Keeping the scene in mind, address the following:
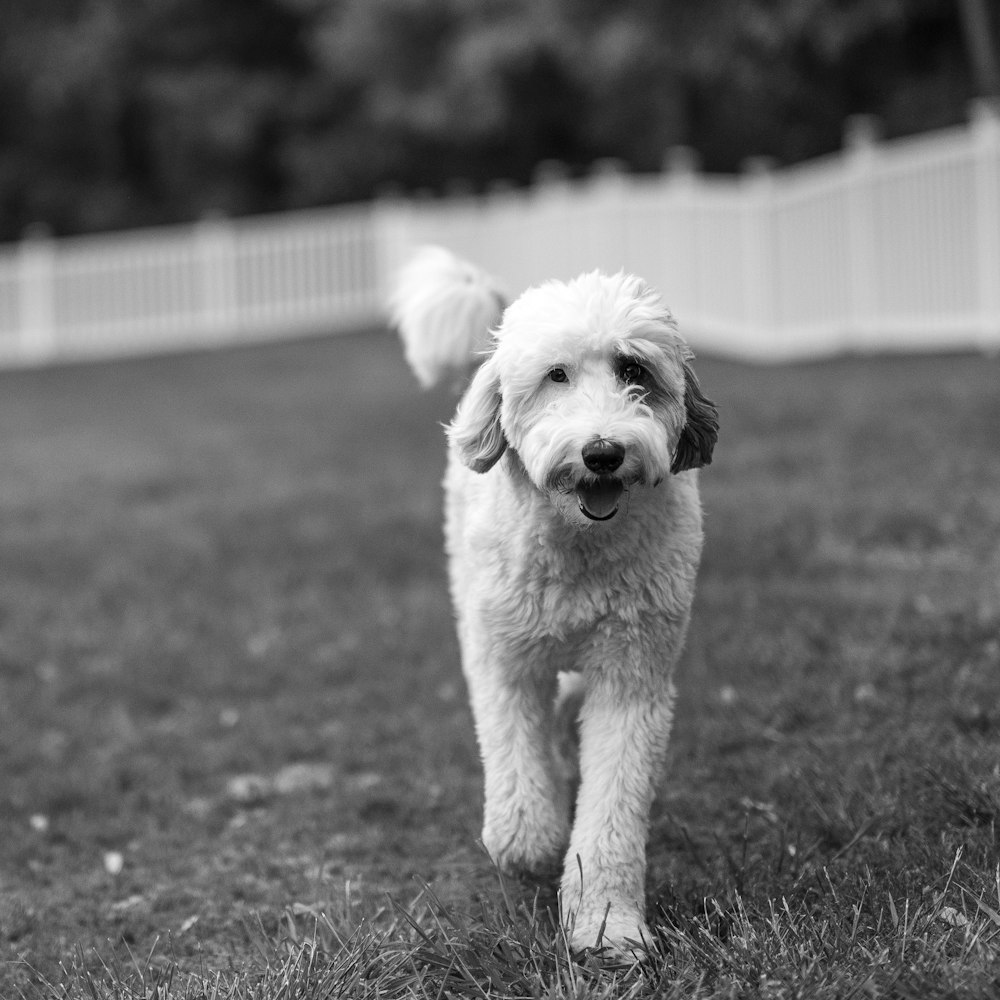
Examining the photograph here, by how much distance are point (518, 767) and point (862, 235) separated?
10019mm

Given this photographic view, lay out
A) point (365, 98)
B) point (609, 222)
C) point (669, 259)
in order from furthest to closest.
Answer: point (365, 98), point (609, 222), point (669, 259)

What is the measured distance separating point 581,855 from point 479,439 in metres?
1.05

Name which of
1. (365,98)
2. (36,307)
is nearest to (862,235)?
(36,307)

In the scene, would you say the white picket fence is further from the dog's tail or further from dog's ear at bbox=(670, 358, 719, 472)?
dog's ear at bbox=(670, 358, 719, 472)

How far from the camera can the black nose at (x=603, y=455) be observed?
3.45 m

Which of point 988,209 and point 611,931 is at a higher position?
point 988,209

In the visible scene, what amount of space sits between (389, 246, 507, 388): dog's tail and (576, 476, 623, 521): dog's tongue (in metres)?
1.20

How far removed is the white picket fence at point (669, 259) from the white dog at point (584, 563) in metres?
8.75

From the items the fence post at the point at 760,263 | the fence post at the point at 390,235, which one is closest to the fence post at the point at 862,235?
the fence post at the point at 760,263

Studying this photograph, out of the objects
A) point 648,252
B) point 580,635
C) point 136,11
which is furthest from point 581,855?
point 136,11

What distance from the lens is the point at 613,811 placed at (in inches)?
148

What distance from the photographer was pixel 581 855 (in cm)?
372

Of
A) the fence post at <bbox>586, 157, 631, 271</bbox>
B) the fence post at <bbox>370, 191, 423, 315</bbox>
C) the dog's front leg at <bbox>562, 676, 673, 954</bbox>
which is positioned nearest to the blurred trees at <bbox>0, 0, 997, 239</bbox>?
the fence post at <bbox>586, 157, 631, 271</bbox>

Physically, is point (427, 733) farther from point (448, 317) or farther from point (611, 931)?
point (611, 931)
